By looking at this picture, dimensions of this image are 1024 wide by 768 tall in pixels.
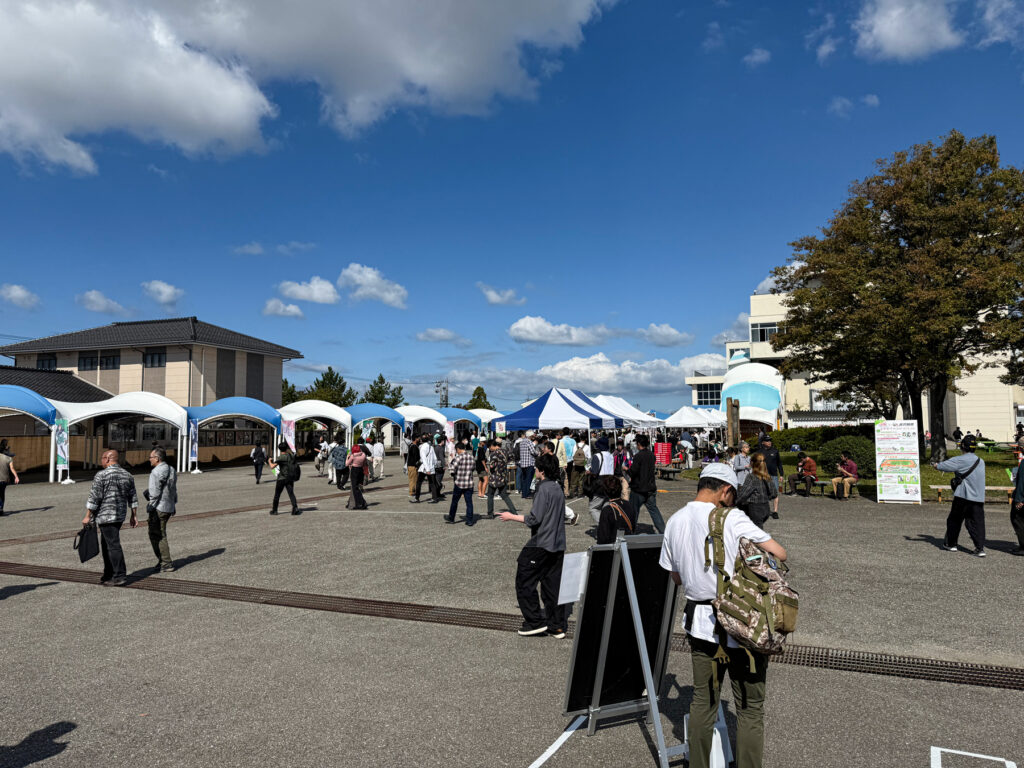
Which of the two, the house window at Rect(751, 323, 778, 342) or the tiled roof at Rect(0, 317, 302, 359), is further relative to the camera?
the house window at Rect(751, 323, 778, 342)

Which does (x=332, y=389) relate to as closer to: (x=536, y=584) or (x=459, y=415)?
(x=459, y=415)

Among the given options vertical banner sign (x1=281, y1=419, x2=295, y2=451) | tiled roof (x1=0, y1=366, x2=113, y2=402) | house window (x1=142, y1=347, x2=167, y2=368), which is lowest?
vertical banner sign (x1=281, y1=419, x2=295, y2=451)

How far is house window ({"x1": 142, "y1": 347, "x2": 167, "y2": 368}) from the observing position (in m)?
43.9

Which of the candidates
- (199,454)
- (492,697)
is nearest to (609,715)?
(492,697)

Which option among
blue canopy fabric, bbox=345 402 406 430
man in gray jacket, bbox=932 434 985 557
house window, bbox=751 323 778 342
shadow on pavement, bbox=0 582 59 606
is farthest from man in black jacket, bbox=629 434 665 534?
house window, bbox=751 323 778 342

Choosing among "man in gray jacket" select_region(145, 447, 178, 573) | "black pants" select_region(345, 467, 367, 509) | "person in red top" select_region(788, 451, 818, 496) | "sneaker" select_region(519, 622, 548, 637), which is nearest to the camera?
"sneaker" select_region(519, 622, 548, 637)

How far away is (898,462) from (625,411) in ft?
42.1

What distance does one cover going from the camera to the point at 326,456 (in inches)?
1072

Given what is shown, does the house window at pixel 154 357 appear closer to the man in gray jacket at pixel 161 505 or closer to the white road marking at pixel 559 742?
the man in gray jacket at pixel 161 505

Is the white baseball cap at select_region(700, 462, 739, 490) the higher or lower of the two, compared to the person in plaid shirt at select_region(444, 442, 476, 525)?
higher

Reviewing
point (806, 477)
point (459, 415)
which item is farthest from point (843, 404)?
point (806, 477)

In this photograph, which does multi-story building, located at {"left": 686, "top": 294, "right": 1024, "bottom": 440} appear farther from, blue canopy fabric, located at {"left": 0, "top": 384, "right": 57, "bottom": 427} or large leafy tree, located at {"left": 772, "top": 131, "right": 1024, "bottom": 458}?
blue canopy fabric, located at {"left": 0, "top": 384, "right": 57, "bottom": 427}

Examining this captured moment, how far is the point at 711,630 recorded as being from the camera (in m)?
3.35

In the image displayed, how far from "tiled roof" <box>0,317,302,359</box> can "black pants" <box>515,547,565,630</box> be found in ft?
137
